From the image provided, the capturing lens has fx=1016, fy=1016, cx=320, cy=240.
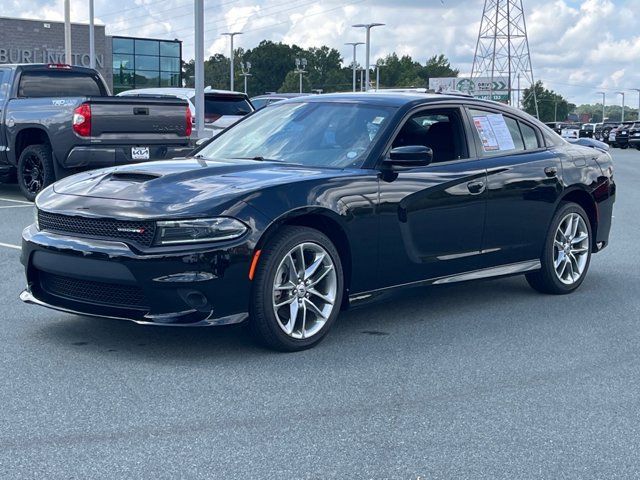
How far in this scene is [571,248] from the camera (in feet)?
26.0

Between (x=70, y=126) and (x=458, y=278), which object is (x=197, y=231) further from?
(x=70, y=126)

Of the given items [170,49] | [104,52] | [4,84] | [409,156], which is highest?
[170,49]

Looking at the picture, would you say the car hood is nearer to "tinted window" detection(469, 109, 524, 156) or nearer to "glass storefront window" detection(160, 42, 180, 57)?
"tinted window" detection(469, 109, 524, 156)

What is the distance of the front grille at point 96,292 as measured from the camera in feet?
17.9

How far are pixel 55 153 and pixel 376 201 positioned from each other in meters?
8.57

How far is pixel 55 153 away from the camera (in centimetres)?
1370

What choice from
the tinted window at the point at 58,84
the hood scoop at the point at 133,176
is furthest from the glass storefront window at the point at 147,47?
the hood scoop at the point at 133,176

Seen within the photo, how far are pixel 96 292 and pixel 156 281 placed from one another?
422 millimetres

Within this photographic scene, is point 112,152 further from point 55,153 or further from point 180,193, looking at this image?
point 180,193

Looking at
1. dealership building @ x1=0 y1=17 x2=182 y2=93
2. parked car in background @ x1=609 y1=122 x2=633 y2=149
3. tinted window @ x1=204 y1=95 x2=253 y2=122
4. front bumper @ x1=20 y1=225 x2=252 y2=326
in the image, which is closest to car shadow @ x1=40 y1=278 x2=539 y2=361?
front bumper @ x1=20 y1=225 x2=252 y2=326

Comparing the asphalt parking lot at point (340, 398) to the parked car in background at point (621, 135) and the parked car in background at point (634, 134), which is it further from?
the parked car in background at point (621, 135)

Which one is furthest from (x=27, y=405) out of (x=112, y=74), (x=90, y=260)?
(x=112, y=74)

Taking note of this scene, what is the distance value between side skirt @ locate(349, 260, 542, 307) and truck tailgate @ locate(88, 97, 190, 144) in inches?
299

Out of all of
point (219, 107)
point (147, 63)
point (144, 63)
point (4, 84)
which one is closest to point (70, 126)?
point (4, 84)
